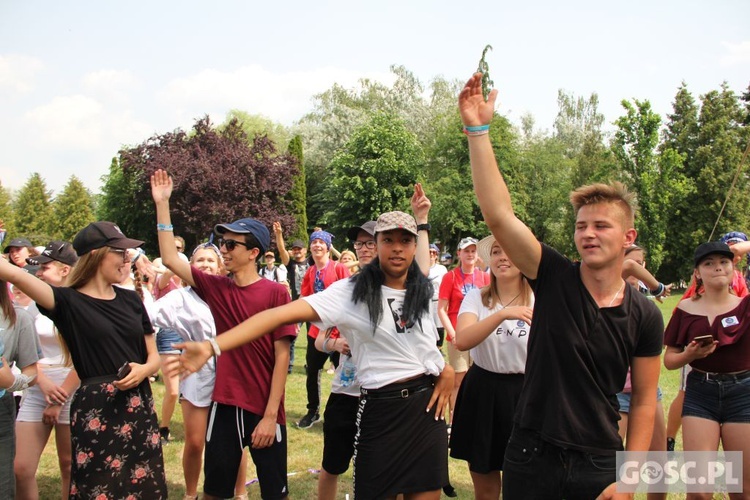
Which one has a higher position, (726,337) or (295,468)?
(726,337)

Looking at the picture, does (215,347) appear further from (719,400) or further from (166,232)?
(719,400)

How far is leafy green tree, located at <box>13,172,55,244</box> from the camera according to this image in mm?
57125

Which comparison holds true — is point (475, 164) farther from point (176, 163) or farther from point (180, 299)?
point (176, 163)

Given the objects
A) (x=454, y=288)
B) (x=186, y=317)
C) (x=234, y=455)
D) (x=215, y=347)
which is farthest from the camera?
(x=454, y=288)

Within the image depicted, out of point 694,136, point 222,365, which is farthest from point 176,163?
point 222,365

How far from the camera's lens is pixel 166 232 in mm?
4219

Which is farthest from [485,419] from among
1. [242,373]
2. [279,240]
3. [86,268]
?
[279,240]

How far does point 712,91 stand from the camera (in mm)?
38438

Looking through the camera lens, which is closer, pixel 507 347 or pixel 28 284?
pixel 28 284

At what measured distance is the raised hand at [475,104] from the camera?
8.26 ft

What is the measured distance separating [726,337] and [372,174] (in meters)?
41.5

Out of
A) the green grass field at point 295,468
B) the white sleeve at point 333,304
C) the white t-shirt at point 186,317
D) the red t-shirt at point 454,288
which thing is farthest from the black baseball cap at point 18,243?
the white sleeve at point 333,304

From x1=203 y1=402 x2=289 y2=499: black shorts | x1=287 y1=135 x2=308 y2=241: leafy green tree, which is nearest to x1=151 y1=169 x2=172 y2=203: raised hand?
x1=203 y1=402 x2=289 y2=499: black shorts

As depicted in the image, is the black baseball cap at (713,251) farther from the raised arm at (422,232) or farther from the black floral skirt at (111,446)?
the black floral skirt at (111,446)
